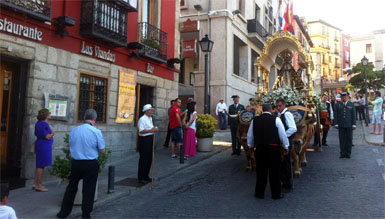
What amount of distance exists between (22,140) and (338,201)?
671 centimetres

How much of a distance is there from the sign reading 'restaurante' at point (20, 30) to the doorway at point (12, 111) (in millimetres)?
643

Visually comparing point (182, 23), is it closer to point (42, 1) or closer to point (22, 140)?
point (42, 1)

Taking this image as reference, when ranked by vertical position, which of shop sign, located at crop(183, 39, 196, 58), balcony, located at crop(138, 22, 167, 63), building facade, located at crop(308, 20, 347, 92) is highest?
building facade, located at crop(308, 20, 347, 92)

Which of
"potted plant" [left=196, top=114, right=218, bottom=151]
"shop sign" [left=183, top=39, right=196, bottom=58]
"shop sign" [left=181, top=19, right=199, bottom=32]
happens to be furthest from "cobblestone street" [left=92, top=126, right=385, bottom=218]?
"shop sign" [left=181, top=19, right=199, bottom=32]

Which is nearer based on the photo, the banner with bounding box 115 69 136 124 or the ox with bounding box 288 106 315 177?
the ox with bounding box 288 106 315 177

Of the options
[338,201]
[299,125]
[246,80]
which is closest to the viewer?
[338,201]

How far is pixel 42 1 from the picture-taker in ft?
24.3

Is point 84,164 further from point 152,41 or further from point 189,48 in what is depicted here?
point 189,48

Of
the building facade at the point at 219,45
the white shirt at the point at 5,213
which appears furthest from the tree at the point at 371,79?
the white shirt at the point at 5,213

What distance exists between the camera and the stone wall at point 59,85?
721cm

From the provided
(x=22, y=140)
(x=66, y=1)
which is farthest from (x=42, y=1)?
(x=22, y=140)

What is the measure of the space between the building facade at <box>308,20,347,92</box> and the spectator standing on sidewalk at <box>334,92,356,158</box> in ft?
179

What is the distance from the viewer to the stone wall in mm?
7211

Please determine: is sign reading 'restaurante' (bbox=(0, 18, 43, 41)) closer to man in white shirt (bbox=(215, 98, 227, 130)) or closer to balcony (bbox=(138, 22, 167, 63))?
balcony (bbox=(138, 22, 167, 63))
